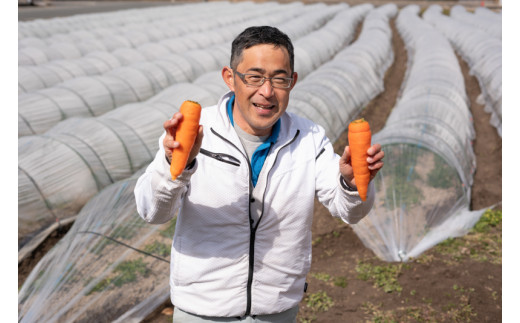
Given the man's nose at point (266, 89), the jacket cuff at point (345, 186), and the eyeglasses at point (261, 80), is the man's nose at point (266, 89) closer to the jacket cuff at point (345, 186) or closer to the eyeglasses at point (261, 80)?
the eyeglasses at point (261, 80)

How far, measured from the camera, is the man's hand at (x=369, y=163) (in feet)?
7.50

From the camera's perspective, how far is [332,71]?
15.6 meters

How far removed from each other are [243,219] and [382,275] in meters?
4.59

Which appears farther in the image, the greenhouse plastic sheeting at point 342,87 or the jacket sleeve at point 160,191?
the greenhouse plastic sheeting at point 342,87

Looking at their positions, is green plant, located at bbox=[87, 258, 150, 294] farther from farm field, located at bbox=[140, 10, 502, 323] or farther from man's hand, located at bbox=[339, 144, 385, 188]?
man's hand, located at bbox=[339, 144, 385, 188]

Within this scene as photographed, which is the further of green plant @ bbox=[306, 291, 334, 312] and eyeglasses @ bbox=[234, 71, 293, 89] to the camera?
green plant @ bbox=[306, 291, 334, 312]

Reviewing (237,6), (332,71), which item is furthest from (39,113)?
(237,6)

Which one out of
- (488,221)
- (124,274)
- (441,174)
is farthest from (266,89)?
(488,221)

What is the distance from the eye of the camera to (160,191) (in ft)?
7.47

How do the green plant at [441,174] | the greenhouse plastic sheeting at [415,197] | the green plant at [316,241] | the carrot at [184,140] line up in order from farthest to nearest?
the green plant at [316,241]
the green plant at [441,174]
the greenhouse plastic sheeting at [415,197]
the carrot at [184,140]

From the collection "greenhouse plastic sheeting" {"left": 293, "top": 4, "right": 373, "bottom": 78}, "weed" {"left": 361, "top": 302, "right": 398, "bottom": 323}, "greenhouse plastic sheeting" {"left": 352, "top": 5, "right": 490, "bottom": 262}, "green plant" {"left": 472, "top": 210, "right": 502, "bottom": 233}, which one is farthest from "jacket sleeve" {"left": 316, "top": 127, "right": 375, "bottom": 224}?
"greenhouse plastic sheeting" {"left": 293, "top": 4, "right": 373, "bottom": 78}

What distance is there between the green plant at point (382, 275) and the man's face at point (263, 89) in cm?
456

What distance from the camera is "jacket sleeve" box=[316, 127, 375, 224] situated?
8.09 ft

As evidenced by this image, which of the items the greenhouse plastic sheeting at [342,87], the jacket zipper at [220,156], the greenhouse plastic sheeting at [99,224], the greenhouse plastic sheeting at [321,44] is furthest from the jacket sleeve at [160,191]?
the greenhouse plastic sheeting at [321,44]
